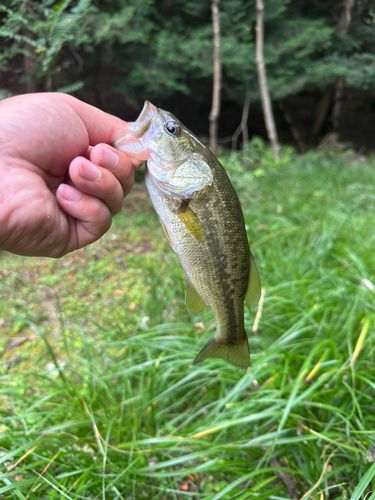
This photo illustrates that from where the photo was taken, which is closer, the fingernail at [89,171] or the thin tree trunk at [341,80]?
the fingernail at [89,171]

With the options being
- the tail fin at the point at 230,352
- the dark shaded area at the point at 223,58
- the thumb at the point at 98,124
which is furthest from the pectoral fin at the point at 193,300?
the dark shaded area at the point at 223,58

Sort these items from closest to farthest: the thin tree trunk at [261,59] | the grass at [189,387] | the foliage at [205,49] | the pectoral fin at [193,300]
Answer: the pectoral fin at [193,300]
the grass at [189,387]
the foliage at [205,49]
the thin tree trunk at [261,59]

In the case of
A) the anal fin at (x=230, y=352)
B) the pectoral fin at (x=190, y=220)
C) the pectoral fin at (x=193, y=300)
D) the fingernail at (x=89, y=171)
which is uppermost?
the fingernail at (x=89, y=171)

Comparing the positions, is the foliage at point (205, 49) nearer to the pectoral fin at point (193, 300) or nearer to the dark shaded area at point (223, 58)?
the dark shaded area at point (223, 58)

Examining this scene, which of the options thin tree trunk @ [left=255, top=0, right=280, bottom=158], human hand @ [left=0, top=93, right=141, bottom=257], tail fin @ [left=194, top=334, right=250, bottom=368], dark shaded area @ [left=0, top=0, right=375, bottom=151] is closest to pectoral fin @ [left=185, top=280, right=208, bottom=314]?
tail fin @ [left=194, top=334, right=250, bottom=368]

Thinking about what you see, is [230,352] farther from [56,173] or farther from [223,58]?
[223,58]

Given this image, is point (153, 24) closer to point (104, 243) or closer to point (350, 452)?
point (104, 243)

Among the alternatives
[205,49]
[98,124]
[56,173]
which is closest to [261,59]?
[205,49]
